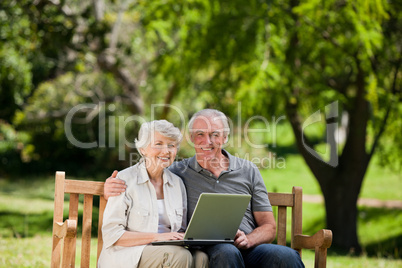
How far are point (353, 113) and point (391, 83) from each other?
822 millimetres

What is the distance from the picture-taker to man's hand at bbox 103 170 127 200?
3.57 m

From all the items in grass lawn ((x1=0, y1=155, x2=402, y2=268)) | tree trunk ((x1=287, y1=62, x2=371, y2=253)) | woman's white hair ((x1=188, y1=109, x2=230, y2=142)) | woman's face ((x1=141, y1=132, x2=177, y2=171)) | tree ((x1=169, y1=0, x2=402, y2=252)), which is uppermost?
tree ((x1=169, y1=0, x2=402, y2=252))

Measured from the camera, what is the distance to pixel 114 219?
11.5 ft

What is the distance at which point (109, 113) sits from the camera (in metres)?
17.8

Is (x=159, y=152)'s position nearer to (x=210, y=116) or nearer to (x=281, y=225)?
(x=210, y=116)

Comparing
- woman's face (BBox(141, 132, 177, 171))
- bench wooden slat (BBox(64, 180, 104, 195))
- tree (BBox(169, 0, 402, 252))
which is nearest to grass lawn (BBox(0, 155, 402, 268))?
tree (BBox(169, 0, 402, 252))

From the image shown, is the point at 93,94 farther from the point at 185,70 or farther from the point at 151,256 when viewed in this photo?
the point at 151,256

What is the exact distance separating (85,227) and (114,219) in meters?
0.43

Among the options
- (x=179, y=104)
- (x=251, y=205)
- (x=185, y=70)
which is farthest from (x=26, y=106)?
(x=251, y=205)

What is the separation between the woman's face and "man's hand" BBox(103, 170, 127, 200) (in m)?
0.24

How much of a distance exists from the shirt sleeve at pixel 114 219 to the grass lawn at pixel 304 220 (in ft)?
8.35

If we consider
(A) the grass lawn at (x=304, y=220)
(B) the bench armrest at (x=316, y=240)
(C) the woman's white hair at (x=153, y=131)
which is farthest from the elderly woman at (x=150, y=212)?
(A) the grass lawn at (x=304, y=220)

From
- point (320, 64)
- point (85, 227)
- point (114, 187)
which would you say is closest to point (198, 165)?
point (114, 187)

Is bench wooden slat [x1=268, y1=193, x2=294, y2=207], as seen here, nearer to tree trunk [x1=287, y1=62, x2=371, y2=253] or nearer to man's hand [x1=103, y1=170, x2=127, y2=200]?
man's hand [x1=103, y1=170, x2=127, y2=200]
